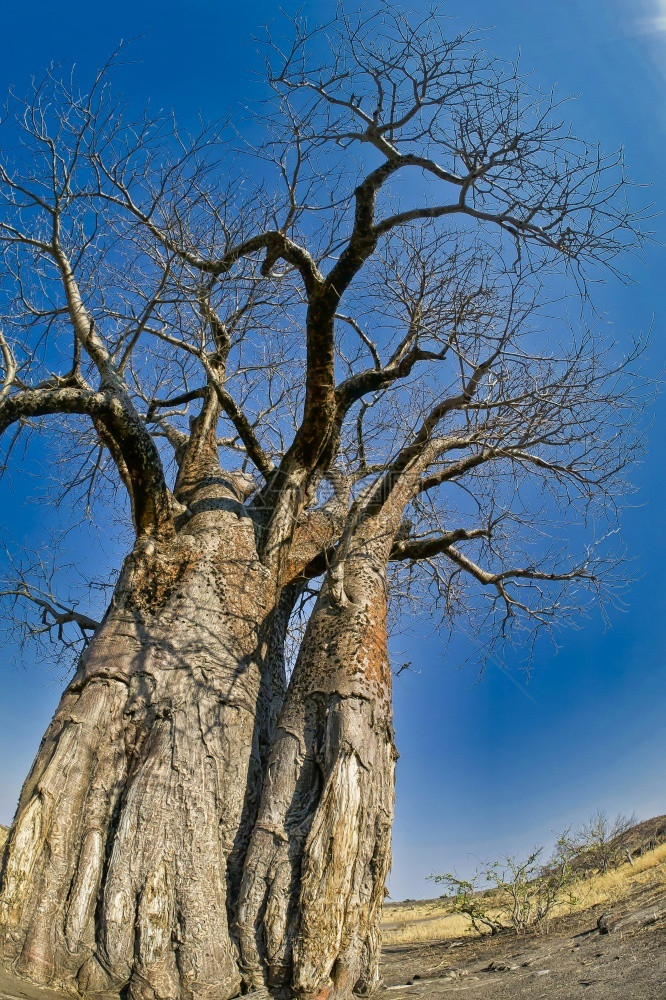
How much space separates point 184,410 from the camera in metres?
6.07

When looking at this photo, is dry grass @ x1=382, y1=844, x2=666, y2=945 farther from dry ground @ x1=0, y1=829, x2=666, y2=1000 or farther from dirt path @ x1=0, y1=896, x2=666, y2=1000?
dirt path @ x1=0, y1=896, x2=666, y2=1000

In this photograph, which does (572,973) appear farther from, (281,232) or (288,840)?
(281,232)

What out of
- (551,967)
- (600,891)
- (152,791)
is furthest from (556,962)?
(600,891)

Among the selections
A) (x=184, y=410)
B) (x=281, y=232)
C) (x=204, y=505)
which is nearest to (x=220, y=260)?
(x=281, y=232)

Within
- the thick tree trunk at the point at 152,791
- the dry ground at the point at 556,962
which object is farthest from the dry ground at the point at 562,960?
the thick tree trunk at the point at 152,791

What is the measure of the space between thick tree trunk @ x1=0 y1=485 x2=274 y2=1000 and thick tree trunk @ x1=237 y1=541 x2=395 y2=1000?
8.3 inches

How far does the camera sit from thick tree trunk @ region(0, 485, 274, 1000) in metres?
2.59

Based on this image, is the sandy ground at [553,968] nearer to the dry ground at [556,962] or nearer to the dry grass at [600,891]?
the dry ground at [556,962]

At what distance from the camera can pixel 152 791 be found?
2949 mm

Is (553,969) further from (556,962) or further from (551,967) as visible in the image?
(556,962)

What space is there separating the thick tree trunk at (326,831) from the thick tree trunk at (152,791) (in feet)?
0.70

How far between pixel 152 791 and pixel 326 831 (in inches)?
32.0

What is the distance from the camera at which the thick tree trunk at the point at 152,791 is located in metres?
2.59

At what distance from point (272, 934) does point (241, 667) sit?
1.31 m
